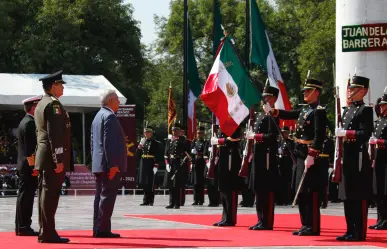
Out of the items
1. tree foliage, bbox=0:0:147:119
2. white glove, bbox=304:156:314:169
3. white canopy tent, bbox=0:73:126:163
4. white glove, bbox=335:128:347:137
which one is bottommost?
white glove, bbox=304:156:314:169

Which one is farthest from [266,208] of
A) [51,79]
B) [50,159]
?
[51,79]

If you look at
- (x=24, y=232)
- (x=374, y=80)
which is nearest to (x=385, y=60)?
(x=374, y=80)

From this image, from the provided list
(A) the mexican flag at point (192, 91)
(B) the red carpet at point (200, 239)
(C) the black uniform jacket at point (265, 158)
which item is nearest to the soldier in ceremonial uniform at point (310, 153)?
(B) the red carpet at point (200, 239)

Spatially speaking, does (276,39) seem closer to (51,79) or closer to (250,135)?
(250,135)

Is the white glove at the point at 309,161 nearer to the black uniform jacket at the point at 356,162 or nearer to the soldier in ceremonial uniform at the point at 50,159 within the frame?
the black uniform jacket at the point at 356,162

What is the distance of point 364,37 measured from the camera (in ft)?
78.5

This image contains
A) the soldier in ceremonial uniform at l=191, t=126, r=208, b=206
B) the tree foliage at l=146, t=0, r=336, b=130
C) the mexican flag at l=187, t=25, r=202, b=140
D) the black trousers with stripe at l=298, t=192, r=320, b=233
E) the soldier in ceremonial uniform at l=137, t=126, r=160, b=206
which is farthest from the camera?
the tree foliage at l=146, t=0, r=336, b=130

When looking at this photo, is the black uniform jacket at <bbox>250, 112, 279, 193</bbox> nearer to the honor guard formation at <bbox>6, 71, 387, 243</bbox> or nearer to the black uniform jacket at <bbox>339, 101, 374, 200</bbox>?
the honor guard formation at <bbox>6, 71, 387, 243</bbox>

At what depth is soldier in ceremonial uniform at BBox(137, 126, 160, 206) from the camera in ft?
79.7

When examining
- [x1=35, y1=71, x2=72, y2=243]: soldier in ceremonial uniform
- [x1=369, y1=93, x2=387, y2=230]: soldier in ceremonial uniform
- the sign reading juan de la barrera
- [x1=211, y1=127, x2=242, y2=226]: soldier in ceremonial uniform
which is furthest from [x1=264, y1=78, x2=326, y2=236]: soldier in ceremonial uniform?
the sign reading juan de la barrera

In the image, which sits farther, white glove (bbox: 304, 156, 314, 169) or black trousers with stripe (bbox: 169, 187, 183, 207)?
black trousers with stripe (bbox: 169, 187, 183, 207)

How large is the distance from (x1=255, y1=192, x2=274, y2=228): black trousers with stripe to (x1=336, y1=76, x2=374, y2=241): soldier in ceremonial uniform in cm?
184

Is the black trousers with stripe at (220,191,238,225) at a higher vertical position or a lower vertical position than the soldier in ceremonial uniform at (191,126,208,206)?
lower

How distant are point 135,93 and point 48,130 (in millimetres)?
36467
